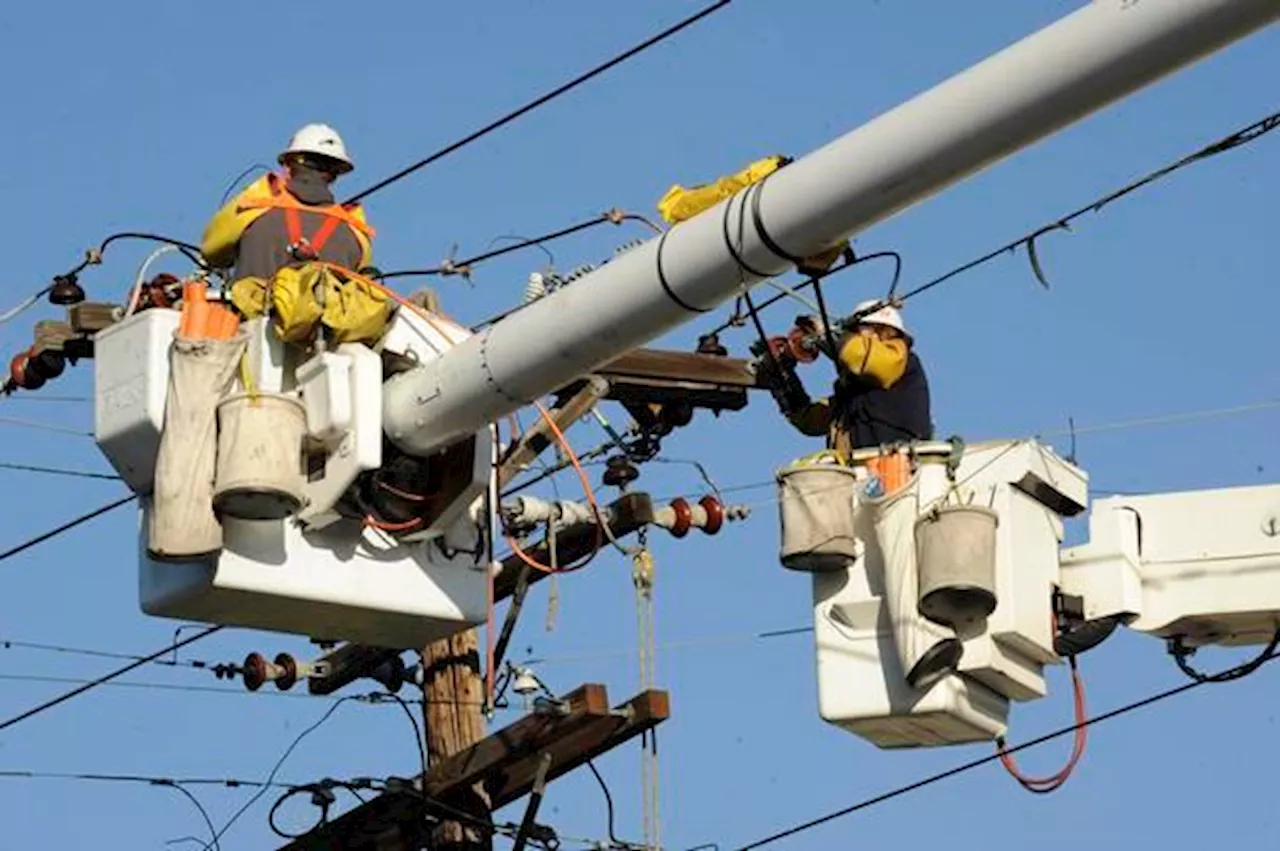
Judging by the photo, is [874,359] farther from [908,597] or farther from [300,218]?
[300,218]

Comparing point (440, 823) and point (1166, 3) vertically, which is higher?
point (1166, 3)

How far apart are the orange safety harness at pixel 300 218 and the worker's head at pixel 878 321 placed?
2.25m

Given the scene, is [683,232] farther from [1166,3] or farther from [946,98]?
[1166,3]

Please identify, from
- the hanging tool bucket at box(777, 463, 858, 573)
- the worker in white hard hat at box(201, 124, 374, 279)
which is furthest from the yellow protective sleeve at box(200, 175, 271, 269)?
the hanging tool bucket at box(777, 463, 858, 573)

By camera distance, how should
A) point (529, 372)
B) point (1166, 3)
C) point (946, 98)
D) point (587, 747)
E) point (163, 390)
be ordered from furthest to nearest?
1. point (587, 747)
2. point (163, 390)
3. point (529, 372)
4. point (946, 98)
5. point (1166, 3)

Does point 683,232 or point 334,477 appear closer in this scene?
point 683,232

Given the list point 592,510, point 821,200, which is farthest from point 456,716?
point 821,200

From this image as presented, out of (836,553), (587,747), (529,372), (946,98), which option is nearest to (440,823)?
(587,747)

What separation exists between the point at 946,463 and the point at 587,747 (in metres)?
2.77

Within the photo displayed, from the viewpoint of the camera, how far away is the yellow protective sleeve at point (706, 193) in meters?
13.2

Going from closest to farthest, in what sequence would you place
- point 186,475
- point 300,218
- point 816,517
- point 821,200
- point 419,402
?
1. point 821,200
2. point 186,475
3. point 419,402
4. point 816,517
5. point 300,218

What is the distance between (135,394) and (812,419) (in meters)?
3.62

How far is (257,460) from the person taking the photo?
559 inches

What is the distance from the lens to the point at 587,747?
17.3 m
